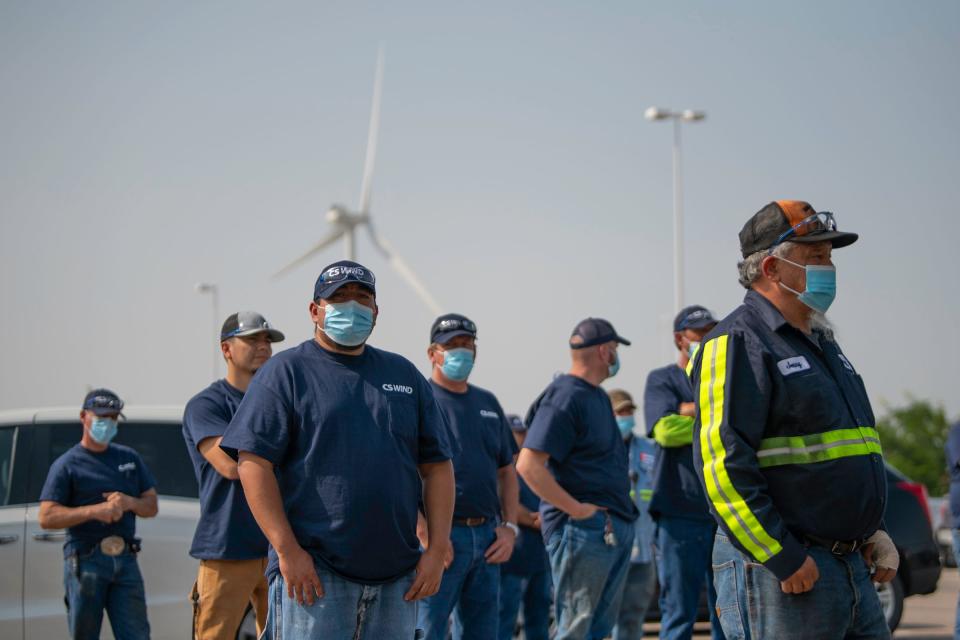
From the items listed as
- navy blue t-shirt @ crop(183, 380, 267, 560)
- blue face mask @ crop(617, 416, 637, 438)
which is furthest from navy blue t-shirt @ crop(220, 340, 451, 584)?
blue face mask @ crop(617, 416, 637, 438)

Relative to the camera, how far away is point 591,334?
7.11 meters

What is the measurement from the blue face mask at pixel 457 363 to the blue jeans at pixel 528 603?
1798 millimetres

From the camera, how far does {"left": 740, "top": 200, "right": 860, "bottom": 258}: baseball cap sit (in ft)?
13.6

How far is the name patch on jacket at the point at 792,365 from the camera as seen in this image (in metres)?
3.92

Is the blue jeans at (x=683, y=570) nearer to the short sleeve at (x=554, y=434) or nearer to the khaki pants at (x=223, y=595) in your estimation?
the short sleeve at (x=554, y=434)

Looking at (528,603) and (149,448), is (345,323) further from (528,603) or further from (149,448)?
(149,448)

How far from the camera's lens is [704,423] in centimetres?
398

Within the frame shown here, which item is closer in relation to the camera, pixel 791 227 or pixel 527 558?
pixel 791 227

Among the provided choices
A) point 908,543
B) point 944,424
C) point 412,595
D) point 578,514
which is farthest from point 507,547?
point 944,424

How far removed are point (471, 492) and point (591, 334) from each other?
1248 millimetres

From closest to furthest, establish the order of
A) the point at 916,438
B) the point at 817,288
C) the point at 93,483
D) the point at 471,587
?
the point at 817,288 < the point at 471,587 < the point at 93,483 < the point at 916,438

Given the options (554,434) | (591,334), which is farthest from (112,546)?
(591,334)

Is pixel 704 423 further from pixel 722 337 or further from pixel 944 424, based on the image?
pixel 944 424

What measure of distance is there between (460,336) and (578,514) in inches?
47.6
